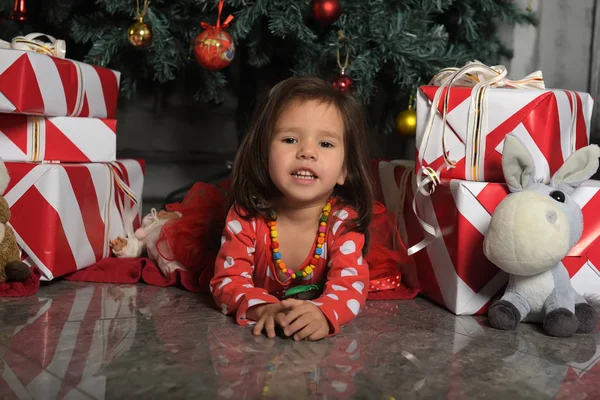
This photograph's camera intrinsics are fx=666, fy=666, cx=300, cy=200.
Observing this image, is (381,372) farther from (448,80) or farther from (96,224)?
(96,224)

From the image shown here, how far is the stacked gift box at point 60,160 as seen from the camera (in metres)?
1.38

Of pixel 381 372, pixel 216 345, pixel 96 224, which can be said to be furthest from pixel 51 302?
pixel 381 372

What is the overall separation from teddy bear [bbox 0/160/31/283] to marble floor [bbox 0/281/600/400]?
0.06 metres

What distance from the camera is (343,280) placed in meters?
1.23

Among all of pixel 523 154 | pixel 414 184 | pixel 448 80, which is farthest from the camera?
pixel 414 184

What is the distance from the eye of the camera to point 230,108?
2.30 metres

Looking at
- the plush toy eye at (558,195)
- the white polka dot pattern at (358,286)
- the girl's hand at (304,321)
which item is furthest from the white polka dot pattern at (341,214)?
the plush toy eye at (558,195)

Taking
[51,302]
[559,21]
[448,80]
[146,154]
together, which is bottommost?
[51,302]

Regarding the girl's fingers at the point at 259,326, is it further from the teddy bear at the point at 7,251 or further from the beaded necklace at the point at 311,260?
the teddy bear at the point at 7,251

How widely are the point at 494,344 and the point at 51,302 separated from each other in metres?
0.83

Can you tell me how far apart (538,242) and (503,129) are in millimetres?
267

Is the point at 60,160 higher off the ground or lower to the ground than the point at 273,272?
higher

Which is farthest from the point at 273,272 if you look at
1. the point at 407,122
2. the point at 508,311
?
the point at 407,122

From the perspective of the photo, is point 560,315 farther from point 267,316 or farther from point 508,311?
point 267,316
